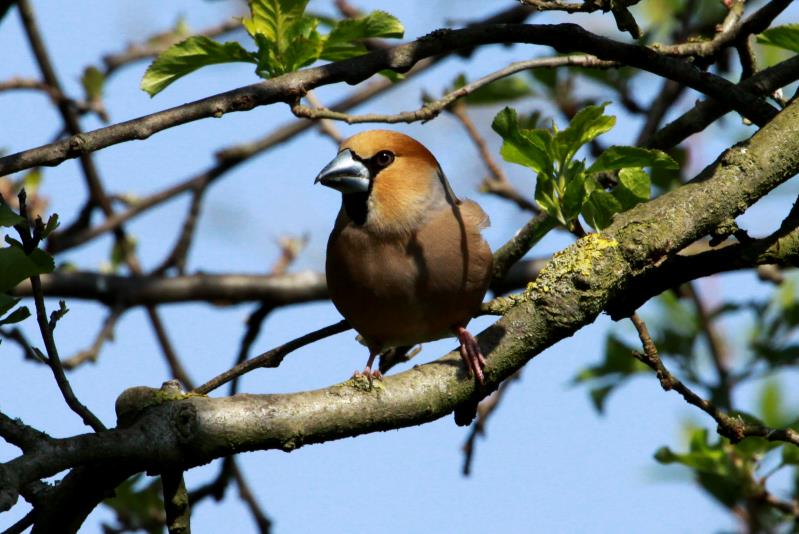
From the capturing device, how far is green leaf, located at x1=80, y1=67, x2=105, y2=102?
7.70m

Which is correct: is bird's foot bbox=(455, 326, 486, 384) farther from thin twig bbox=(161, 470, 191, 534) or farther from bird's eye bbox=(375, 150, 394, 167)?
bird's eye bbox=(375, 150, 394, 167)

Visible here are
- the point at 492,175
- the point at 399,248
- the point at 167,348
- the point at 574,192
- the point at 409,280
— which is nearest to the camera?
the point at 574,192

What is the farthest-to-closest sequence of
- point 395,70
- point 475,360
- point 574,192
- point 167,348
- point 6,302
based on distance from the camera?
point 167,348 < point 574,192 < point 475,360 < point 395,70 < point 6,302

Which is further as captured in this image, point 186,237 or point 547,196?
point 186,237

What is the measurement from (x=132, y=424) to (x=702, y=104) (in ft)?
8.35

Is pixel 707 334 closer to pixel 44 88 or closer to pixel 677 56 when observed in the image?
pixel 677 56

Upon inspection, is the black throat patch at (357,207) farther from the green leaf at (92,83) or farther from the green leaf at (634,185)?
the green leaf at (92,83)

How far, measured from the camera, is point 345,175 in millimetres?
4926

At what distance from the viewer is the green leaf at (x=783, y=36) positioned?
402 centimetres

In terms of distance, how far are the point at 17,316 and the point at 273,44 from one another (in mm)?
1377

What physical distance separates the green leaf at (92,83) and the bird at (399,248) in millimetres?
3334

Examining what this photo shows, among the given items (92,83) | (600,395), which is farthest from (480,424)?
(92,83)

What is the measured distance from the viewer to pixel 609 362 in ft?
22.4

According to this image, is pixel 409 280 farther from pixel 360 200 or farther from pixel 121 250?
pixel 121 250
